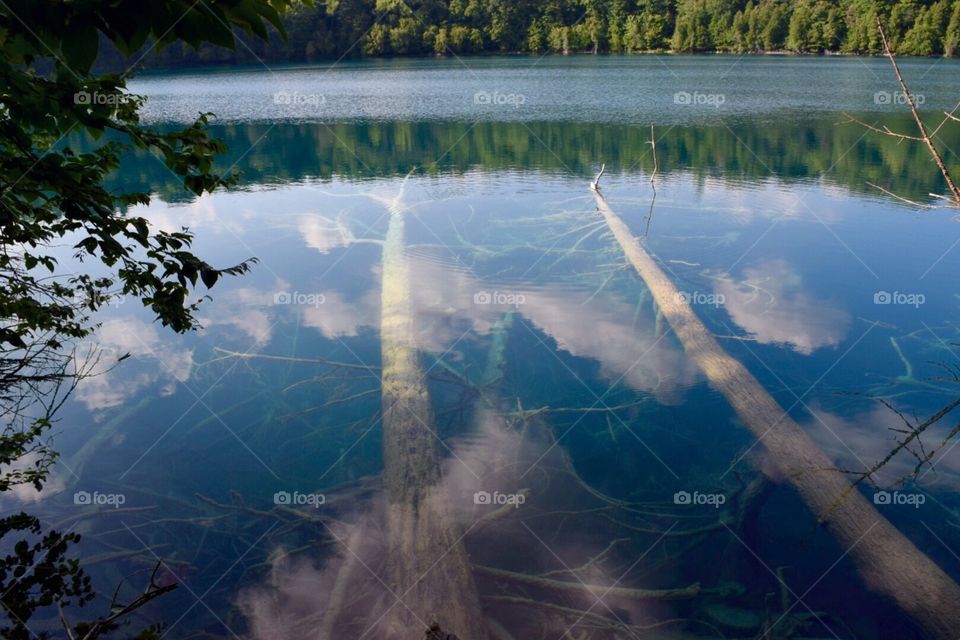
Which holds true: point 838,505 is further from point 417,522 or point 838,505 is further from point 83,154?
point 83,154

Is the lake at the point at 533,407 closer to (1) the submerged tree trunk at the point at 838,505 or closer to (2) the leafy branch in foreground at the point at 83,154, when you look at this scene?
(1) the submerged tree trunk at the point at 838,505

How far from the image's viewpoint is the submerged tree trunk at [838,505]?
4836 millimetres

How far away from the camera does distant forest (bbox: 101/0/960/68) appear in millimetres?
66500

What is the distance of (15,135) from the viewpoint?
2.47 meters

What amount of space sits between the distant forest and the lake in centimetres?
5699

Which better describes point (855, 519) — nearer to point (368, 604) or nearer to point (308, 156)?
point (368, 604)

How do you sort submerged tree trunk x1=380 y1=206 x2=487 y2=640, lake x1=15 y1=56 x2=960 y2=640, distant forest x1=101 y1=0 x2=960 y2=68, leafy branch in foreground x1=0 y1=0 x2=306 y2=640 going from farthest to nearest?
1. distant forest x1=101 y1=0 x2=960 y2=68
2. lake x1=15 y1=56 x2=960 y2=640
3. submerged tree trunk x1=380 y1=206 x2=487 y2=640
4. leafy branch in foreground x1=0 y1=0 x2=306 y2=640

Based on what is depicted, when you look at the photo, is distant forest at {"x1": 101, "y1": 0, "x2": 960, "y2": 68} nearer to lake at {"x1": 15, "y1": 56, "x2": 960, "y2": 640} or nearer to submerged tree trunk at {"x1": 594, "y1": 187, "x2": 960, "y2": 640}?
lake at {"x1": 15, "y1": 56, "x2": 960, "y2": 640}

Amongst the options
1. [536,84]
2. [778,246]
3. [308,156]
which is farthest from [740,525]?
[536,84]

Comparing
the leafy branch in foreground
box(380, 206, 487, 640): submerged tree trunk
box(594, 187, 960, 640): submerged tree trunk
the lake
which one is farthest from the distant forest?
the leafy branch in foreground

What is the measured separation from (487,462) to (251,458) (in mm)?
2458

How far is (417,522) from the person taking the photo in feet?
18.5

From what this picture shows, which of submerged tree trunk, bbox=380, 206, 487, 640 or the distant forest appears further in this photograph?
the distant forest

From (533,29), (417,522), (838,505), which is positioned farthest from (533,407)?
(533,29)
